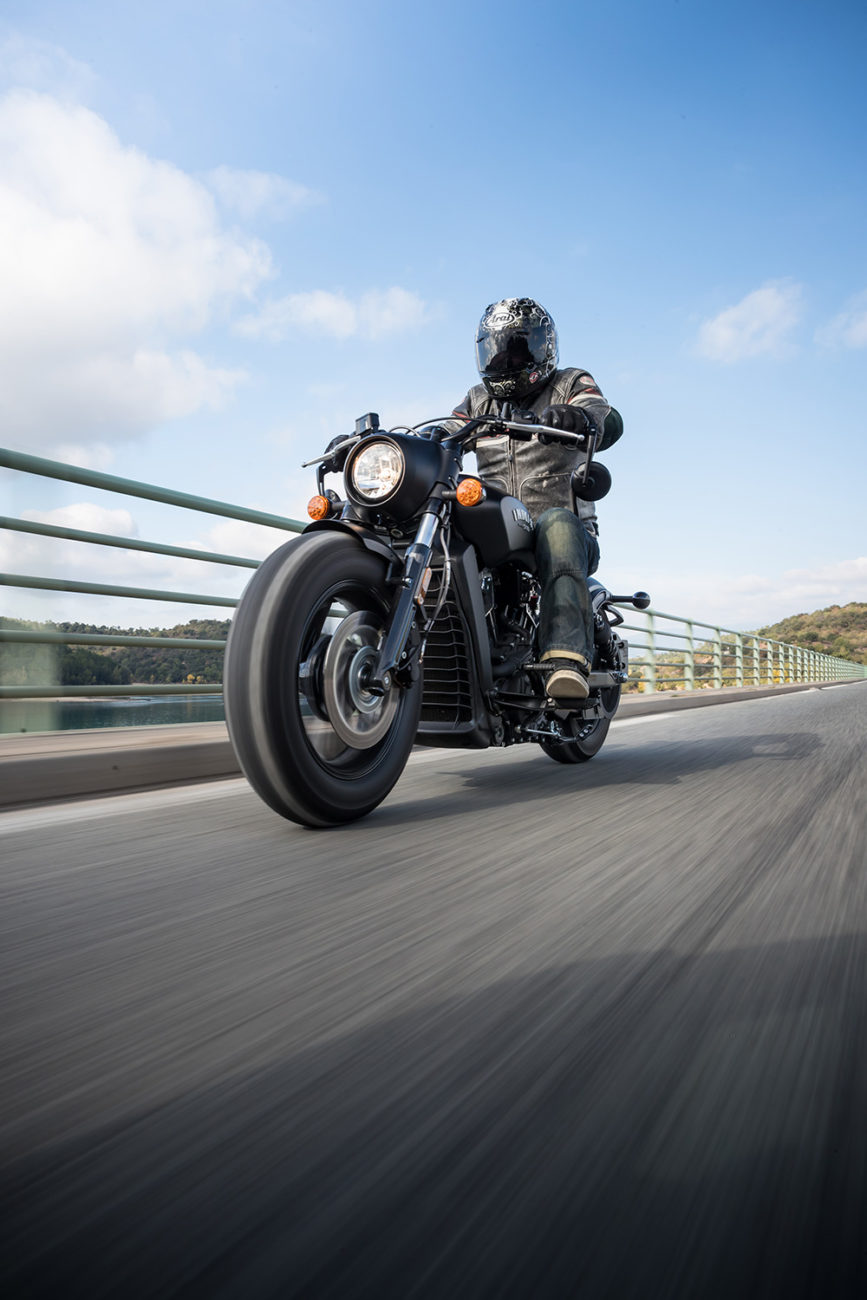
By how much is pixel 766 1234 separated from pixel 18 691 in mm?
3315

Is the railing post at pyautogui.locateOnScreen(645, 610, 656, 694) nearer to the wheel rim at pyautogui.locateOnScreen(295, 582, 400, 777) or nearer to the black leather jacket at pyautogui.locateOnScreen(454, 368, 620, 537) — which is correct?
the black leather jacket at pyautogui.locateOnScreen(454, 368, 620, 537)

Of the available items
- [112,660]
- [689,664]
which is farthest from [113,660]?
[689,664]

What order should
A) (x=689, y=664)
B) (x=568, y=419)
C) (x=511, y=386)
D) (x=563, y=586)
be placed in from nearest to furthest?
(x=568, y=419) → (x=563, y=586) → (x=511, y=386) → (x=689, y=664)

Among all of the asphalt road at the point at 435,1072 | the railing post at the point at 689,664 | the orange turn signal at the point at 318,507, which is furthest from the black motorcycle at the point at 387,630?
the railing post at the point at 689,664

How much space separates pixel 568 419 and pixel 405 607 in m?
0.86

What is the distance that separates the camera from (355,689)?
265 cm

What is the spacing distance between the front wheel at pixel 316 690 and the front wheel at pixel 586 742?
1.30 metres

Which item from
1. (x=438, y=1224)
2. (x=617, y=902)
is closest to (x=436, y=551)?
(x=617, y=902)

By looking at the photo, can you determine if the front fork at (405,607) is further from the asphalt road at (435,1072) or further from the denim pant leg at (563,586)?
the denim pant leg at (563,586)

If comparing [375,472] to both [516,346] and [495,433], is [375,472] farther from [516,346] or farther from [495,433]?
[516,346]

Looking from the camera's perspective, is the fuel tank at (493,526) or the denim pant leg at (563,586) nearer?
the fuel tank at (493,526)

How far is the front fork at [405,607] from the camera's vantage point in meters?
2.69

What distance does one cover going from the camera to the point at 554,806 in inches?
118

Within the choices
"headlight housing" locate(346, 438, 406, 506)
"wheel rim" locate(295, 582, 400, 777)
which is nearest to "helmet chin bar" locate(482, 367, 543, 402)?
"headlight housing" locate(346, 438, 406, 506)
